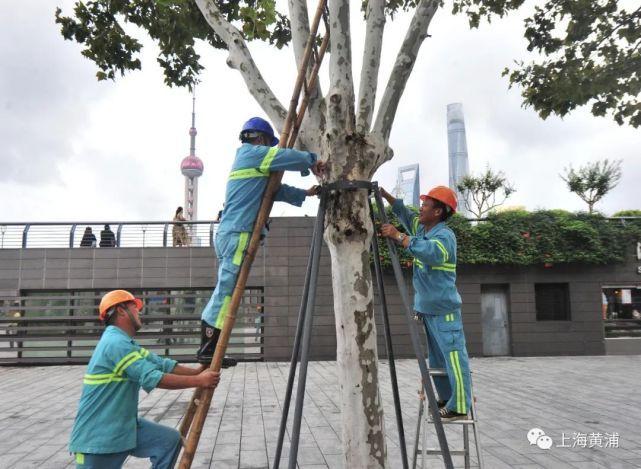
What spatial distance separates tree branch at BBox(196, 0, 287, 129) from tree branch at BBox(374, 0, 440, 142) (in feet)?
2.65

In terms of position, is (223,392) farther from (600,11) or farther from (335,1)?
(600,11)

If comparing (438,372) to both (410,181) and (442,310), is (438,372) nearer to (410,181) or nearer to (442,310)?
(442,310)

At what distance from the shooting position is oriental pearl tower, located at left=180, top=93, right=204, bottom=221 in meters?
113

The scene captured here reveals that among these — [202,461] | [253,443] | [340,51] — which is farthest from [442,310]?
[253,443]

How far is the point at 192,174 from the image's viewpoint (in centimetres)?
11569

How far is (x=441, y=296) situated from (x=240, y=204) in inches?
66.9

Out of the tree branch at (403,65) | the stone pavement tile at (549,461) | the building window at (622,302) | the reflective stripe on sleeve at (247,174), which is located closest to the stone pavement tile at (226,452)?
the stone pavement tile at (549,461)

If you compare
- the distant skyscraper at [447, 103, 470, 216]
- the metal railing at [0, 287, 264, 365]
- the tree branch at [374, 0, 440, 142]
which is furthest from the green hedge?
the distant skyscraper at [447, 103, 470, 216]

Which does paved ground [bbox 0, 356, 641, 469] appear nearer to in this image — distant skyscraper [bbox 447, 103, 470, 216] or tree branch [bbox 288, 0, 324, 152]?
tree branch [bbox 288, 0, 324, 152]

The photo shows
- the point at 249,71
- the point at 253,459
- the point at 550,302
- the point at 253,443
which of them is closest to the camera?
the point at 249,71

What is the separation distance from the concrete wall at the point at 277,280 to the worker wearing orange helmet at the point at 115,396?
1039 cm

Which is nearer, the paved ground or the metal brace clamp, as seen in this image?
the metal brace clamp

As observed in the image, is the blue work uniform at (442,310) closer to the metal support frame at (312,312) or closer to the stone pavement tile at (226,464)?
the metal support frame at (312,312)

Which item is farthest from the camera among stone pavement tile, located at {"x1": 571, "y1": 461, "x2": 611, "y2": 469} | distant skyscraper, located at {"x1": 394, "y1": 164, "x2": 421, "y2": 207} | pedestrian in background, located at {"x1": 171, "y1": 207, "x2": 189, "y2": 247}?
distant skyscraper, located at {"x1": 394, "y1": 164, "x2": 421, "y2": 207}
